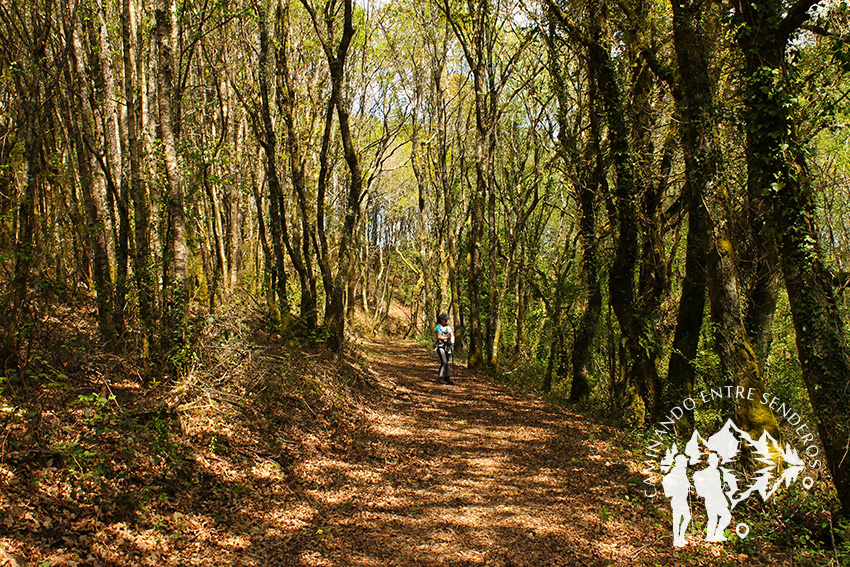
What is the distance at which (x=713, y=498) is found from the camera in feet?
17.8

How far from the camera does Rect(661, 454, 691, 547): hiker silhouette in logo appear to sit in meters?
4.91

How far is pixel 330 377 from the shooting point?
9.29m

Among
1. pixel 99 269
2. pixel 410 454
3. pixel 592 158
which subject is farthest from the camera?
pixel 592 158

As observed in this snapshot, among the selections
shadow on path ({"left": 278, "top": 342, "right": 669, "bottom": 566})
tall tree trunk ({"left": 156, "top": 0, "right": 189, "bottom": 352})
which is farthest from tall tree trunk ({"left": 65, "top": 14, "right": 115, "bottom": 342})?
shadow on path ({"left": 278, "top": 342, "right": 669, "bottom": 566})

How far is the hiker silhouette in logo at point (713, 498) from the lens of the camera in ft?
16.3

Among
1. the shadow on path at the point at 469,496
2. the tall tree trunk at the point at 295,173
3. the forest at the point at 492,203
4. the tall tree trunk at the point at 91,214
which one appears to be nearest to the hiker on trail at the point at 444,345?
the forest at the point at 492,203

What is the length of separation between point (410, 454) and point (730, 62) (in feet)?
23.8

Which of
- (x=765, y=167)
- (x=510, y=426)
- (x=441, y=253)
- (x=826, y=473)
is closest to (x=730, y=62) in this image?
(x=765, y=167)

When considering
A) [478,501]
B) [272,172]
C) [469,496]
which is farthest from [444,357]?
[478,501]

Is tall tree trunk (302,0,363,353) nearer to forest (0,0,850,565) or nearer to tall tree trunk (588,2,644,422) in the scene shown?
forest (0,0,850,565)

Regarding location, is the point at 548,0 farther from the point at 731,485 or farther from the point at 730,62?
the point at 731,485

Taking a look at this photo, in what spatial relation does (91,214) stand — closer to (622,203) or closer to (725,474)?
(622,203)

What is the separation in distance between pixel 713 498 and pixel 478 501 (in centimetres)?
265
